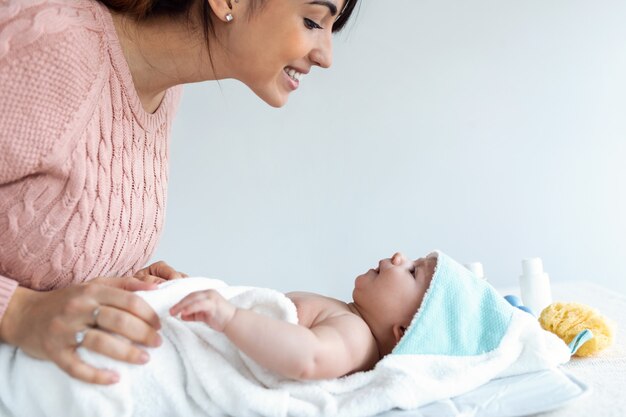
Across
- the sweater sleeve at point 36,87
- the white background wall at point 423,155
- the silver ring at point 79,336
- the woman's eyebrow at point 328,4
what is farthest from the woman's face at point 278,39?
the white background wall at point 423,155

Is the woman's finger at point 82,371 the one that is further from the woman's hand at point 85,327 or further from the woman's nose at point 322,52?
the woman's nose at point 322,52

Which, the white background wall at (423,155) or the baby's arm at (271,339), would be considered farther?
the white background wall at (423,155)

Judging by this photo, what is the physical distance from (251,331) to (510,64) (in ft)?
8.70

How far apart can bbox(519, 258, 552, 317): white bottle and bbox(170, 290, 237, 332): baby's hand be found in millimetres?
1159

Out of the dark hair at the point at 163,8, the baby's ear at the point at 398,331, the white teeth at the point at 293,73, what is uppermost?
the dark hair at the point at 163,8

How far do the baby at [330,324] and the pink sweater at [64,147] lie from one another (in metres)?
0.32

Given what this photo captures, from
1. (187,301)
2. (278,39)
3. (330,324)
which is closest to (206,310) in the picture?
(187,301)

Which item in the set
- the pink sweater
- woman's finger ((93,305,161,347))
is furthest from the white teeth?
woman's finger ((93,305,161,347))

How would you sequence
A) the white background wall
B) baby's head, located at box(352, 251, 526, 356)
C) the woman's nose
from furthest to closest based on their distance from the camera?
the white background wall < the woman's nose < baby's head, located at box(352, 251, 526, 356)

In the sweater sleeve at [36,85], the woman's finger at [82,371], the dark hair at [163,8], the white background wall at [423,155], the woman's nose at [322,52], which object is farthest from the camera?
the white background wall at [423,155]

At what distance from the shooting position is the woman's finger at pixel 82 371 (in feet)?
3.44

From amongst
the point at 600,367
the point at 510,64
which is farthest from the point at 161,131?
the point at 510,64

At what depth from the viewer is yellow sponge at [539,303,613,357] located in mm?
1549

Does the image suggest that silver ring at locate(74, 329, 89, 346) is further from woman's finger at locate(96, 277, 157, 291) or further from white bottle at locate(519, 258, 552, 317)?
white bottle at locate(519, 258, 552, 317)
